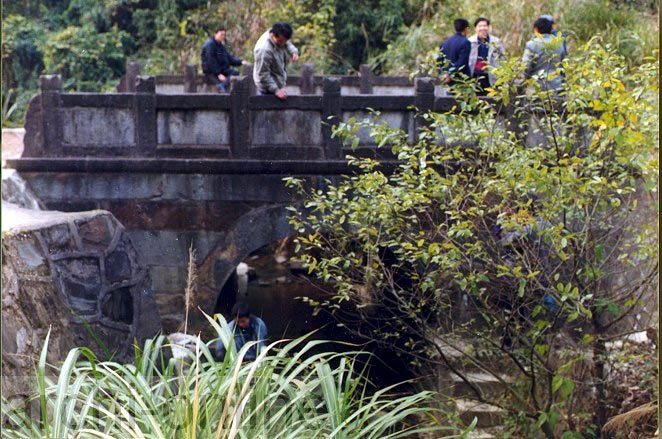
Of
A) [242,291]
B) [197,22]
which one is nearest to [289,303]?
[242,291]

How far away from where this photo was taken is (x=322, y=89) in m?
6.86

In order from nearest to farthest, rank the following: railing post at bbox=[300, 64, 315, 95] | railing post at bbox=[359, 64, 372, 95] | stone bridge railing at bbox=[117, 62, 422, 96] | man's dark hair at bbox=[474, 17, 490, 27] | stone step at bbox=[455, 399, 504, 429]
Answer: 1. stone step at bbox=[455, 399, 504, 429]
2. man's dark hair at bbox=[474, 17, 490, 27]
3. stone bridge railing at bbox=[117, 62, 422, 96]
4. railing post at bbox=[300, 64, 315, 95]
5. railing post at bbox=[359, 64, 372, 95]

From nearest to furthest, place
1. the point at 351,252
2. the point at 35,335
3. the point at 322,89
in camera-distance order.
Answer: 1. the point at 35,335
2. the point at 351,252
3. the point at 322,89

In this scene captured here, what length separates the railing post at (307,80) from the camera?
7.00 meters

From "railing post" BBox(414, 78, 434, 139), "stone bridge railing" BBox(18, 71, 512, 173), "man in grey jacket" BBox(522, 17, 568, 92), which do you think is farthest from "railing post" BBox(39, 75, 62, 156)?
"man in grey jacket" BBox(522, 17, 568, 92)

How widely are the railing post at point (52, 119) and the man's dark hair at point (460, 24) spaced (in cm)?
259

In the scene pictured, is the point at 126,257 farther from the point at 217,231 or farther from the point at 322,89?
the point at 322,89

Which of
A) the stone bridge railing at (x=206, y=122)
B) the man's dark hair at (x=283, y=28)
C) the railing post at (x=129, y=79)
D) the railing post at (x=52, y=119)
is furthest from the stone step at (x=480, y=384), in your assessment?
the railing post at (x=52, y=119)

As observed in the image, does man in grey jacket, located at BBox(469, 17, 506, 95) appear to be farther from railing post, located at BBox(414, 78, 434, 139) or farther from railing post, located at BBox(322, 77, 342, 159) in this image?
railing post, located at BBox(322, 77, 342, 159)

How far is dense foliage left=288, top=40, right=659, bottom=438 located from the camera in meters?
5.95

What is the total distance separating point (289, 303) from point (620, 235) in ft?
7.09

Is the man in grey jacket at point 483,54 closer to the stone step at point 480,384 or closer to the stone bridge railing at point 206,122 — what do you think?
the stone bridge railing at point 206,122

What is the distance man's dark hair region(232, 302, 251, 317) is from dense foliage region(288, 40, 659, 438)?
0.47 m

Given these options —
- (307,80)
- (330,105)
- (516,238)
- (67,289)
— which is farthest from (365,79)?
(67,289)
